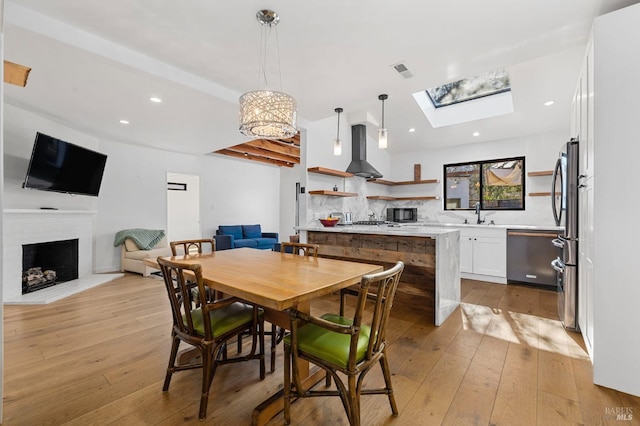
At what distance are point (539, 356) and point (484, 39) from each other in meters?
2.55

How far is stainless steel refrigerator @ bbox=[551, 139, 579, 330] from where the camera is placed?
8.33ft

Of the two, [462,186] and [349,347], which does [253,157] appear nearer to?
[462,186]

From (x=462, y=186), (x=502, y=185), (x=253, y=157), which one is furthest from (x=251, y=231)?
(x=502, y=185)

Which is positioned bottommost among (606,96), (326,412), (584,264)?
(326,412)

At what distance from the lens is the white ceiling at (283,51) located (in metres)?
2.02

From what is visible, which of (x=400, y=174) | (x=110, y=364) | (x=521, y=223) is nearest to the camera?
(x=110, y=364)

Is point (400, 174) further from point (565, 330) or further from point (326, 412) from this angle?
point (326, 412)

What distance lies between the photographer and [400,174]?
19.8 ft

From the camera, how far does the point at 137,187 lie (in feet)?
18.7

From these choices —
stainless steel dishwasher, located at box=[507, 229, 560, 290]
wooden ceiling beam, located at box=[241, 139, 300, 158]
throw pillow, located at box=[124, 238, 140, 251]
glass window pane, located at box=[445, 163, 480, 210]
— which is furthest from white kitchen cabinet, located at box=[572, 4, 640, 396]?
throw pillow, located at box=[124, 238, 140, 251]

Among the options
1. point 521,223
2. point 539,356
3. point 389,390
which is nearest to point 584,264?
point 539,356

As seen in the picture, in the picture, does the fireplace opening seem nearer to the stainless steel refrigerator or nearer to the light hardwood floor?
the light hardwood floor
